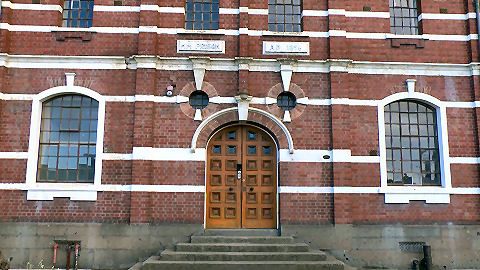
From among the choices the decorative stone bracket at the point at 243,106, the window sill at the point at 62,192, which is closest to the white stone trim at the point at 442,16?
the decorative stone bracket at the point at 243,106

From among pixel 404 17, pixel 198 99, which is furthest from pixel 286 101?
pixel 404 17

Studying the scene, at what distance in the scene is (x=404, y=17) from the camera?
1262 centimetres

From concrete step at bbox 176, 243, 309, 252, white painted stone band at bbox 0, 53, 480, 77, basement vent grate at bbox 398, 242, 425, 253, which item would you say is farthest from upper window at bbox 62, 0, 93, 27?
basement vent grate at bbox 398, 242, 425, 253

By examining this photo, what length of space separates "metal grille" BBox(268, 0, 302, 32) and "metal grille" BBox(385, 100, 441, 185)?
360 cm

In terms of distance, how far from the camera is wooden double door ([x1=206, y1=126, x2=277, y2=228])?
450 inches

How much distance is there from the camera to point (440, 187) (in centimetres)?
1168

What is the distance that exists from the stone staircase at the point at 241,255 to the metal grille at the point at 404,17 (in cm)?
701

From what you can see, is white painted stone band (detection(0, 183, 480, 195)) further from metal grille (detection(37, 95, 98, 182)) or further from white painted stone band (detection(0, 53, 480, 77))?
white painted stone band (detection(0, 53, 480, 77))

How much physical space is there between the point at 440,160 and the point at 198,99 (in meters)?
6.98

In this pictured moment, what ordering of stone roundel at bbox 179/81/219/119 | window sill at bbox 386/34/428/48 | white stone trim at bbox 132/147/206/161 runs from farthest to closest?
window sill at bbox 386/34/428/48, stone roundel at bbox 179/81/219/119, white stone trim at bbox 132/147/206/161

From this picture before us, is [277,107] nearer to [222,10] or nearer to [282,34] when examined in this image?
[282,34]

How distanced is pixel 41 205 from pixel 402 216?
9597 mm

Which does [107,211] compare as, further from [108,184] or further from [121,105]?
[121,105]

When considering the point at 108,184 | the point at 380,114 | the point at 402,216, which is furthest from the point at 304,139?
the point at 108,184
